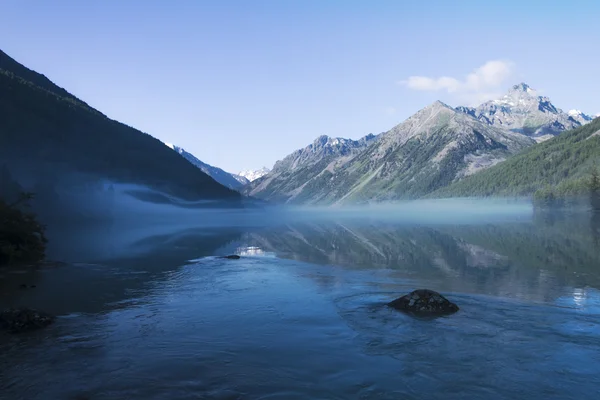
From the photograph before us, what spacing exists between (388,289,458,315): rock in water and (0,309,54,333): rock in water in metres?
22.9

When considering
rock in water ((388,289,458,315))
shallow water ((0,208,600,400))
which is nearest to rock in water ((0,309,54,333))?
shallow water ((0,208,600,400))

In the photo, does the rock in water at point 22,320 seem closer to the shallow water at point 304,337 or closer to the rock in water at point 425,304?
the shallow water at point 304,337

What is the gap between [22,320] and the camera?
937 inches

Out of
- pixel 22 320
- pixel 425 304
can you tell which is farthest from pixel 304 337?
pixel 22 320

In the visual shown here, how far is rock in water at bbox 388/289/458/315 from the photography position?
26.9 m

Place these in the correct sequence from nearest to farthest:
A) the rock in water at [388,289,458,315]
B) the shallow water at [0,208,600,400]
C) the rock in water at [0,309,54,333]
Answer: the shallow water at [0,208,600,400] → the rock in water at [0,309,54,333] → the rock in water at [388,289,458,315]

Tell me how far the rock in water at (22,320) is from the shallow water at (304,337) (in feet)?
3.00

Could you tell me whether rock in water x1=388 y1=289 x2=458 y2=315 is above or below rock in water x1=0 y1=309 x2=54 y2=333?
above

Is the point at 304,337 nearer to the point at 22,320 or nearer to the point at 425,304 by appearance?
the point at 425,304

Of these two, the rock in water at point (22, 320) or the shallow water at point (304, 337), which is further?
the rock in water at point (22, 320)

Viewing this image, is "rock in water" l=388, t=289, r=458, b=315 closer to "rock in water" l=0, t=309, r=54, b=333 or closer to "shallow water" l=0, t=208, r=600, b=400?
"shallow water" l=0, t=208, r=600, b=400

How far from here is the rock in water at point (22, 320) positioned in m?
23.2

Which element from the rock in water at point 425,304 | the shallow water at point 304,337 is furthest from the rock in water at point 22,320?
the rock in water at point 425,304

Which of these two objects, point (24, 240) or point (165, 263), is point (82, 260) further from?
point (165, 263)
